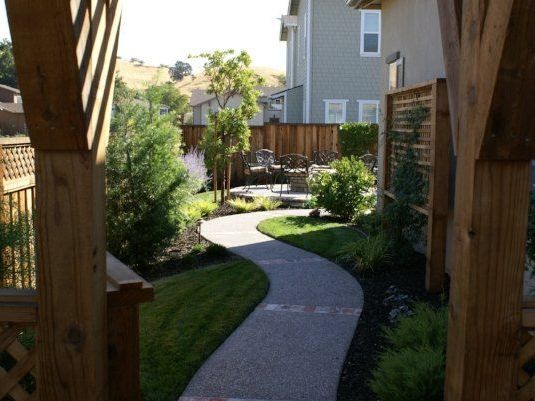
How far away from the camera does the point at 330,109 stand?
2369 cm

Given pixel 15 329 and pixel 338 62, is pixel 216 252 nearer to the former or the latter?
pixel 15 329

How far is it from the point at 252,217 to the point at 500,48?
1072 centimetres

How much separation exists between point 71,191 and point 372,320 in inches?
159

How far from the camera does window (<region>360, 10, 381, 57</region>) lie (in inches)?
895

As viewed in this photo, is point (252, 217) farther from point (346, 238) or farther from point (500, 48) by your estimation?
point (500, 48)

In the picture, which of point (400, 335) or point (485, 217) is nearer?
point (485, 217)

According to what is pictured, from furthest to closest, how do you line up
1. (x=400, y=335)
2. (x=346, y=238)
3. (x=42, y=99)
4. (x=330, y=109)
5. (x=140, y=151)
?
(x=330, y=109), (x=346, y=238), (x=140, y=151), (x=400, y=335), (x=42, y=99)

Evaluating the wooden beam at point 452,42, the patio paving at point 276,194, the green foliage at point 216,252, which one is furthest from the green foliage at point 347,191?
the wooden beam at point 452,42

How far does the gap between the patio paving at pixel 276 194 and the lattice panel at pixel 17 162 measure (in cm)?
864

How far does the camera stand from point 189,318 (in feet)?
19.5

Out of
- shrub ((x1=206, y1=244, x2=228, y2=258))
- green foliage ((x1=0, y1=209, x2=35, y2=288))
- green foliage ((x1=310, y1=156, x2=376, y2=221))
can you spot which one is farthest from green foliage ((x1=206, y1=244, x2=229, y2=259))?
green foliage ((x1=0, y1=209, x2=35, y2=288))

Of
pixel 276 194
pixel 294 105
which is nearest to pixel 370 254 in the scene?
pixel 276 194

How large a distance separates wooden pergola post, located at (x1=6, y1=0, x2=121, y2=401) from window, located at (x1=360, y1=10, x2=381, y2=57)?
21281 mm

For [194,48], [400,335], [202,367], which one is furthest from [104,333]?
[194,48]
